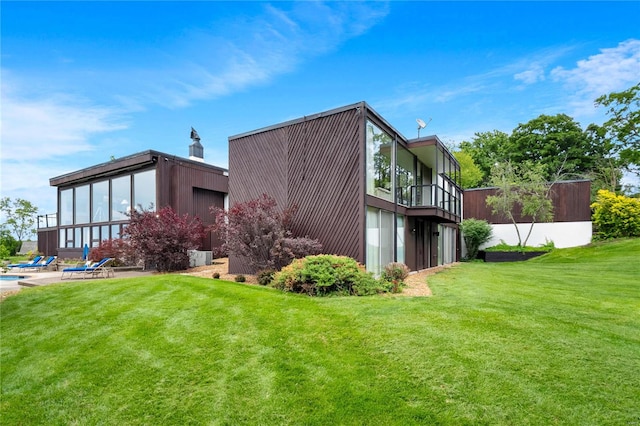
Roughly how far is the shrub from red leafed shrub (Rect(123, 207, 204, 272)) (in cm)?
452

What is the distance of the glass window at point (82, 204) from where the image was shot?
18062 mm

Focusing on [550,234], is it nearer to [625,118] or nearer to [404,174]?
[625,118]

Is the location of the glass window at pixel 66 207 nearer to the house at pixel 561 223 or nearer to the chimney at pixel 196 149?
the chimney at pixel 196 149

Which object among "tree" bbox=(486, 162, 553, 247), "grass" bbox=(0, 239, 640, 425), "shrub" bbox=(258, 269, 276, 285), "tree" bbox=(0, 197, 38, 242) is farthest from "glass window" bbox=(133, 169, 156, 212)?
"tree" bbox=(0, 197, 38, 242)

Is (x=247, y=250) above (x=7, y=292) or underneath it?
above

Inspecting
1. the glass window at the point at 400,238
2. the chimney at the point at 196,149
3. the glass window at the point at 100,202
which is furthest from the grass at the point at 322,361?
the chimney at the point at 196,149

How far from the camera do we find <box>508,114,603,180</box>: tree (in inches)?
1250

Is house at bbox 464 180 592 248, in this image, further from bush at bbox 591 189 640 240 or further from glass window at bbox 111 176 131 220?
glass window at bbox 111 176 131 220

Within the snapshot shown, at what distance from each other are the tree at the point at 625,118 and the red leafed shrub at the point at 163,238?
18.6 metres

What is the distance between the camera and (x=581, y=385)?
11.2ft

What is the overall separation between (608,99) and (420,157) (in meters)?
9.03

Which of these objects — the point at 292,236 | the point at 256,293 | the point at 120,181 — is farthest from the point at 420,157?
the point at 120,181

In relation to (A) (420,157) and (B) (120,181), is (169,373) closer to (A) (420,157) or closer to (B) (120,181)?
(A) (420,157)

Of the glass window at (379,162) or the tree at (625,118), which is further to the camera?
the tree at (625,118)
